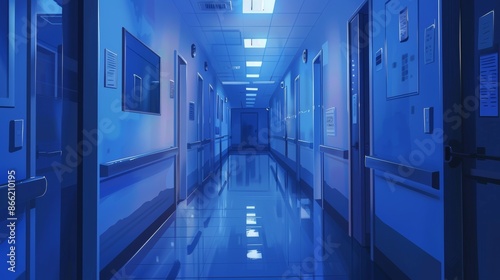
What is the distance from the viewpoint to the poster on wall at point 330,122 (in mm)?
4818

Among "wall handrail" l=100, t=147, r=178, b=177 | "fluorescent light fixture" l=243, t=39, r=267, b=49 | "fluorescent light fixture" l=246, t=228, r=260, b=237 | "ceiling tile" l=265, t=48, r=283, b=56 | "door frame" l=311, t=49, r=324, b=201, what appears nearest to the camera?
"wall handrail" l=100, t=147, r=178, b=177

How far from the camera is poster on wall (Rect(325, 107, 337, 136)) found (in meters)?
4.82

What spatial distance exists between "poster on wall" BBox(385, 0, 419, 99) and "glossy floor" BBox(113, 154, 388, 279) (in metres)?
1.62

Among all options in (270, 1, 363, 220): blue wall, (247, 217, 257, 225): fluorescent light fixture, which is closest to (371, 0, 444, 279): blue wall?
(270, 1, 363, 220): blue wall

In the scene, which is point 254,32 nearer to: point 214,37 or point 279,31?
point 279,31

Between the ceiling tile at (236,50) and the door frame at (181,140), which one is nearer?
the door frame at (181,140)

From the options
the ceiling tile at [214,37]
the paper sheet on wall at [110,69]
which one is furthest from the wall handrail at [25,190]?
the ceiling tile at [214,37]

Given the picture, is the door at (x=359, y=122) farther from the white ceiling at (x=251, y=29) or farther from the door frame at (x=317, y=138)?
the door frame at (x=317, y=138)

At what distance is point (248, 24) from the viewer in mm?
6066

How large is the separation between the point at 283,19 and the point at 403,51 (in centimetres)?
349

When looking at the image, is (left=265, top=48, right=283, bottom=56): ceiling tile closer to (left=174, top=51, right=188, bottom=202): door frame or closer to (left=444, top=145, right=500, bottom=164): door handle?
(left=174, top=51, right=188, bottom=202): door frame

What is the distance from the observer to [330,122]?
16.6ft

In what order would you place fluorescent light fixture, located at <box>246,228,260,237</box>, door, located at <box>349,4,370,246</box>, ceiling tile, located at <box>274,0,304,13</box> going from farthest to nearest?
1. ceiling tile, located at <box>274,0,304,13</box>
2. fluorescent light fixture, located at <box>246,228,260,237</box>
3. door, located at <box>349,4,370,246</box>

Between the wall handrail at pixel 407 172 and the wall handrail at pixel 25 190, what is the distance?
92.2 inches
